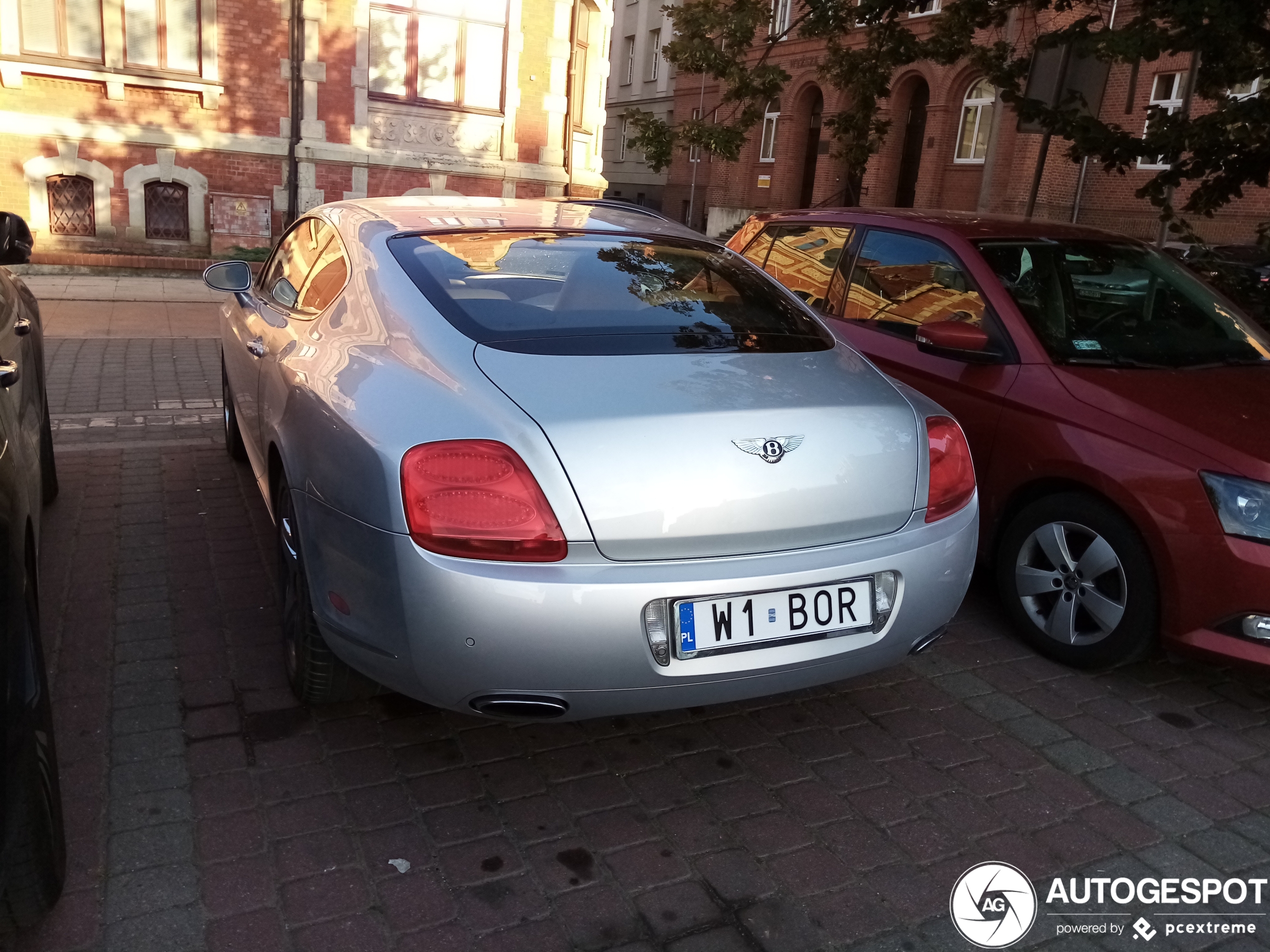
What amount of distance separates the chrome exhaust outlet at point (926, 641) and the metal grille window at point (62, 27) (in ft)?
54.9

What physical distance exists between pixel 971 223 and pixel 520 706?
11.6 feet

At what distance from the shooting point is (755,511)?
2.72 m

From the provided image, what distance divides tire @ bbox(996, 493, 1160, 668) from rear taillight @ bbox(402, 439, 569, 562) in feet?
7.46

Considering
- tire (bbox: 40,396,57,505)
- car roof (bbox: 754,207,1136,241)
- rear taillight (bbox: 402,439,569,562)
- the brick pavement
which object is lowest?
the brick pavement

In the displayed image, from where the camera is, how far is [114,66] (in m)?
15.7

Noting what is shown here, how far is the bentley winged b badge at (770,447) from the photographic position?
2.73 metres

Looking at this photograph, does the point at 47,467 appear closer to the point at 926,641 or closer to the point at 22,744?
the point at 22,744

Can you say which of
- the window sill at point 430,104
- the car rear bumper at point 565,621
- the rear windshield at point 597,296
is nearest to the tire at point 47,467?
the rear windshield at point 597,296

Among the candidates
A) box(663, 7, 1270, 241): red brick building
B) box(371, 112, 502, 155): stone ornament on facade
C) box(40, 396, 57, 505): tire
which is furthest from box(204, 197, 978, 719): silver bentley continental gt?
box(663, 7, 1270, 241): red brick building

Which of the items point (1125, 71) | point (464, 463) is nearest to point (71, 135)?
point (464, 463)

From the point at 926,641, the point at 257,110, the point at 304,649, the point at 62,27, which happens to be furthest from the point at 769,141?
the point at 304,649

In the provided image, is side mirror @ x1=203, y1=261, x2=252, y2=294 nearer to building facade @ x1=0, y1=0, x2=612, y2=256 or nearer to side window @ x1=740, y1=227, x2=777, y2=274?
side window @ x1=740, y1=227, x2=777, y2=274

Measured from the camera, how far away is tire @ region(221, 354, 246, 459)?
5680 mm

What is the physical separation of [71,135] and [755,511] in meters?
16.4
